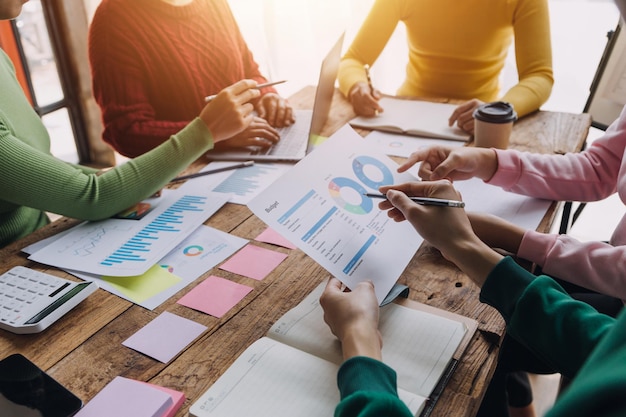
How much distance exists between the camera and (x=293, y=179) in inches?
32.6

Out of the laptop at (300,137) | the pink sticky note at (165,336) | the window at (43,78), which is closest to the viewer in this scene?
the pink sticky note at (165,336)

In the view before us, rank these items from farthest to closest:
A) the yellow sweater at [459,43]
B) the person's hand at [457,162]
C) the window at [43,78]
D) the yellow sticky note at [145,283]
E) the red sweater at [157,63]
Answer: the window at [43,78], the yellow sweater at [459,43], the red sweater at [157,63], the person's hand at [457,162], the yellow sticky note at [145,283]

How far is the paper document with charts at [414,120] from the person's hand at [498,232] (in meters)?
0.48

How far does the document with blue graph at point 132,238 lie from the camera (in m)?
0.91

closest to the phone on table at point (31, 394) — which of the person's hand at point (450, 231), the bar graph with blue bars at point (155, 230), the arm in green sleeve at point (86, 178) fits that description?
the bar graph with blue bars at point (155, 230)

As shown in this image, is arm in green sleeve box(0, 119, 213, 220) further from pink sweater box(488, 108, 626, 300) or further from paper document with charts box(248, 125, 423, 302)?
pink sweater box(488, 108, 626, 300)

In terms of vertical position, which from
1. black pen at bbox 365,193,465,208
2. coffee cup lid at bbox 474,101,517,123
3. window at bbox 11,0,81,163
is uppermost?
black pen at bbox 365,193,465,208

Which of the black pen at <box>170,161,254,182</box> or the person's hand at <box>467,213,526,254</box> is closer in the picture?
the person's hand at <box>467,213,526,254</box>

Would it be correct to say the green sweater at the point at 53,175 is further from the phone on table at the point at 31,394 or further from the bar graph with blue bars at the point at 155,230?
the phone on table at the point at 31,394

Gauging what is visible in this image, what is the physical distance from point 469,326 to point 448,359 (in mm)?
89

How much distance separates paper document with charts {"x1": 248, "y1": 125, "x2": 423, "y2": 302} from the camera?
0.79 meters

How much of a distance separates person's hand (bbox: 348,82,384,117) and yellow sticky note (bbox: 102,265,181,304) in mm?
862

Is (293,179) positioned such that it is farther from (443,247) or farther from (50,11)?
(50,11)

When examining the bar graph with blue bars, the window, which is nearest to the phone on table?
the bar graph with blue bars
